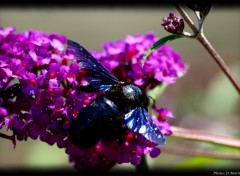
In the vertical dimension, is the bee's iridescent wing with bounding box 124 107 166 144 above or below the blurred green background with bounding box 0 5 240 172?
above

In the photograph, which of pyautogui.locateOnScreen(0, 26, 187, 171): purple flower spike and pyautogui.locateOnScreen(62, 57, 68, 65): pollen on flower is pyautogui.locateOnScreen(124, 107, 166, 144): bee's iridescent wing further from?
pyautogui.locateOnScreen(62, 57, 68, 65): pollen on flower

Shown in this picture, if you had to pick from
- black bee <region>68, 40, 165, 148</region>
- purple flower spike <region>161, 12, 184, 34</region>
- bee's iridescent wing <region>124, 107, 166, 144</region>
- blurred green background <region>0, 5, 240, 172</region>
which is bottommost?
blurred green background <region>0, 5, 240, 172</region>

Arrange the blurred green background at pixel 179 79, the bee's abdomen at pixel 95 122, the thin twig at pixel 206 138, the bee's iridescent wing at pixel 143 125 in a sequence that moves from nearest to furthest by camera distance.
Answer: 1. the bee's iridescent wing at pixel 143 125
2. the bee's abdomen at pixel 95 122
3. the thin twig at pixel 206 138
4. the blurred green background at pixel 179 79

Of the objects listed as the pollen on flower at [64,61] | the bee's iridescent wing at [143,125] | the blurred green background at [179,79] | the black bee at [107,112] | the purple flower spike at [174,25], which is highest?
the pollen on flower at [64,61]

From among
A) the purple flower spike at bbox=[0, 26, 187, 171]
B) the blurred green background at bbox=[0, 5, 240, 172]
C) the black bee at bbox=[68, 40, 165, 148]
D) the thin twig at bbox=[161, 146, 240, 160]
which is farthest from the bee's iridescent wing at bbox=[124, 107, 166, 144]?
the blurred green background at bbox=[0, 5, 240, 172]

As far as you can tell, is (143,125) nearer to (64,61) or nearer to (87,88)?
(87,88)

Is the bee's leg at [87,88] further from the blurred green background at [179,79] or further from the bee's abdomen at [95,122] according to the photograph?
the blurred green background at [179,79]

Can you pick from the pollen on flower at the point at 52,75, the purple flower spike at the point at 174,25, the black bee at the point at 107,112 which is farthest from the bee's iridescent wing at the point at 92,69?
the purple flower spike at the point at 174,25

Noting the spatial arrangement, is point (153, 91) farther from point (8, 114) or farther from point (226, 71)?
point (8, 114)
